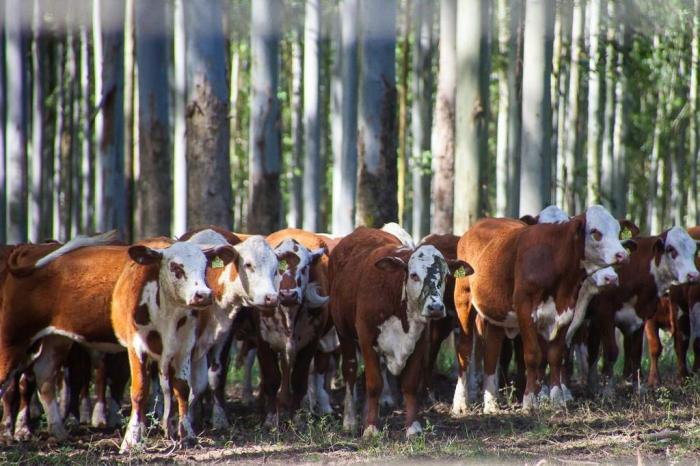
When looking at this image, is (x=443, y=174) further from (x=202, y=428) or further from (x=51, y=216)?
(x=51, y=216)

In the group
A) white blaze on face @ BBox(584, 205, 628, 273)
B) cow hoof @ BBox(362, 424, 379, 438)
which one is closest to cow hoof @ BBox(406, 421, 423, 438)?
cow hoof @ BBox(362, 424, 379, 438)

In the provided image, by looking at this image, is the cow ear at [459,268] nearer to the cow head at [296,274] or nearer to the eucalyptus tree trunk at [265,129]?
the cow head at [296,274]

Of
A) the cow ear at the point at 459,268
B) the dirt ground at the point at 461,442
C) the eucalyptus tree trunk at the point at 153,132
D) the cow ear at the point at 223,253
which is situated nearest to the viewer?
the dirt ground at the point at 461,442

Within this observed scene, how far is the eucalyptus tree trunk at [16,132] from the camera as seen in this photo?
56.5ft

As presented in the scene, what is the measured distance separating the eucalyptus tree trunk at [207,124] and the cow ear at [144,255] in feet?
14.2

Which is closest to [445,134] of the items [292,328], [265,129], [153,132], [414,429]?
[265,129]

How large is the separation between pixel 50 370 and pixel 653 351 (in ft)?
22.5

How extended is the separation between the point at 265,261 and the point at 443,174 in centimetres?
753

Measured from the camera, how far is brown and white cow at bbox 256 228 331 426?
10.6m

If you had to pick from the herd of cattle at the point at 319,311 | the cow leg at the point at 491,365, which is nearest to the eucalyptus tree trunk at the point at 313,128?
the herd of cattle at the point at 319,311

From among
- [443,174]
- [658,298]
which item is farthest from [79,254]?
[443,174]

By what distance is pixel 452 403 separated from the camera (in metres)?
11.9

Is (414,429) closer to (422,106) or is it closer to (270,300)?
(270,300)

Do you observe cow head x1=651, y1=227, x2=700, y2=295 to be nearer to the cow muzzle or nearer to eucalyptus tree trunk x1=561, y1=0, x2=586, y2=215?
the cow muzzle
